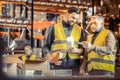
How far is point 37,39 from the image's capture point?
3.66 m

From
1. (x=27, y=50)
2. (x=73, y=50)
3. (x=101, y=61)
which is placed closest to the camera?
(x=27, y=50)

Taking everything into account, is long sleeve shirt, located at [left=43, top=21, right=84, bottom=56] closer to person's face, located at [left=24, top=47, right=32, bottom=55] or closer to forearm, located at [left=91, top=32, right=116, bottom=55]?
person's face, located at [left=24, top=47, right=32, bottom=55]

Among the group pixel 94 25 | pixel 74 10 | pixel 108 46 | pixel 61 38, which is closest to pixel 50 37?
pixel 61 38

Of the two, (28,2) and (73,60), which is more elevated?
(28,2)

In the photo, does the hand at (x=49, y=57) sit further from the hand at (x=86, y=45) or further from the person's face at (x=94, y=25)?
the person's face at (x=94, y=25)

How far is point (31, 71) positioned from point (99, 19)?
1.06 m

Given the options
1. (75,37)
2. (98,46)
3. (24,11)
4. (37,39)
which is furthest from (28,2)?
(98,46)

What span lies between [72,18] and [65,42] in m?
0.30

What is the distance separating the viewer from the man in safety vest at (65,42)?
12.3 ft

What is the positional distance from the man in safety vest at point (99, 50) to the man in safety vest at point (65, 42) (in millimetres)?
148

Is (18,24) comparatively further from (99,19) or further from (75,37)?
(99,19)

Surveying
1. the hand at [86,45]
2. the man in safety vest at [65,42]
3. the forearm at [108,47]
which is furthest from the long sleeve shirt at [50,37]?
the forearm at [108,47]

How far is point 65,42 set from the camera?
3.79 metres

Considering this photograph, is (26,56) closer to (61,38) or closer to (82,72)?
(61,38)
